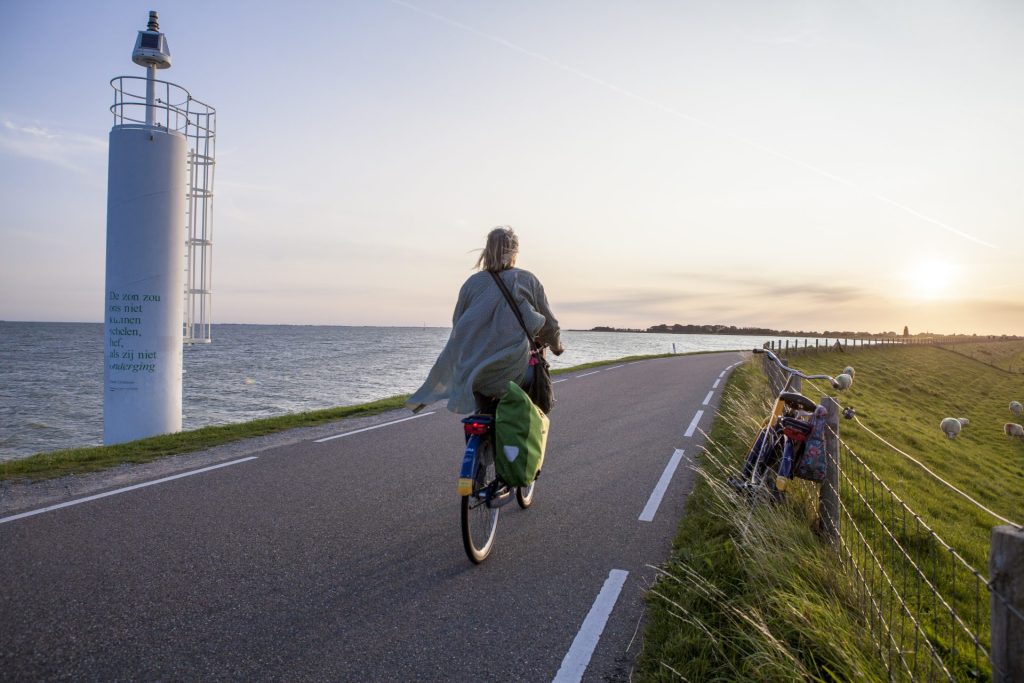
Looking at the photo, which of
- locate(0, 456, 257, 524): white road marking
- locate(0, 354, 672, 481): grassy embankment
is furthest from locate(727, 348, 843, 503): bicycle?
locate(0, 354, 672, 481): grassy embankment

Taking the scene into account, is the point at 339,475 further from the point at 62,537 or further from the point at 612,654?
the point at 612,654

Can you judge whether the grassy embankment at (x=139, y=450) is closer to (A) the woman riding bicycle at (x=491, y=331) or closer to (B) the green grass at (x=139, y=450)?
(B) the green grass at (x=139, y=450)

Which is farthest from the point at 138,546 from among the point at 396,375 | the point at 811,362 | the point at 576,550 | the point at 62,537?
the point at 811,362

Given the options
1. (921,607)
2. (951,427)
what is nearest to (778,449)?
(921,607)

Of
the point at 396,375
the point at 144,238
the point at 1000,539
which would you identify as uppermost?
the point at 144,238

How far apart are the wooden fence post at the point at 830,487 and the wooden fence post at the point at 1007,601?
247 centimetres

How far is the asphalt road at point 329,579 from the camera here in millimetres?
3074

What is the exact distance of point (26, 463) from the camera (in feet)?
22.9

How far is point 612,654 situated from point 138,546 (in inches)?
140

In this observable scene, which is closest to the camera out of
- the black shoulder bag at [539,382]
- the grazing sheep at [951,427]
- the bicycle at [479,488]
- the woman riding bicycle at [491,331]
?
the bicycle at [479,488]

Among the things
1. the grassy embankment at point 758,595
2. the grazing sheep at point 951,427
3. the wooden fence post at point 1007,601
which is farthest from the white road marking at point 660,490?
the grazing sheep at point 951,427

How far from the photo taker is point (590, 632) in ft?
11.2

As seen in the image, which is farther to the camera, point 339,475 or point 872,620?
point 339,475

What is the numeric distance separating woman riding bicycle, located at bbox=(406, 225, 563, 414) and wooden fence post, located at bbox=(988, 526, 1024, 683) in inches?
115
